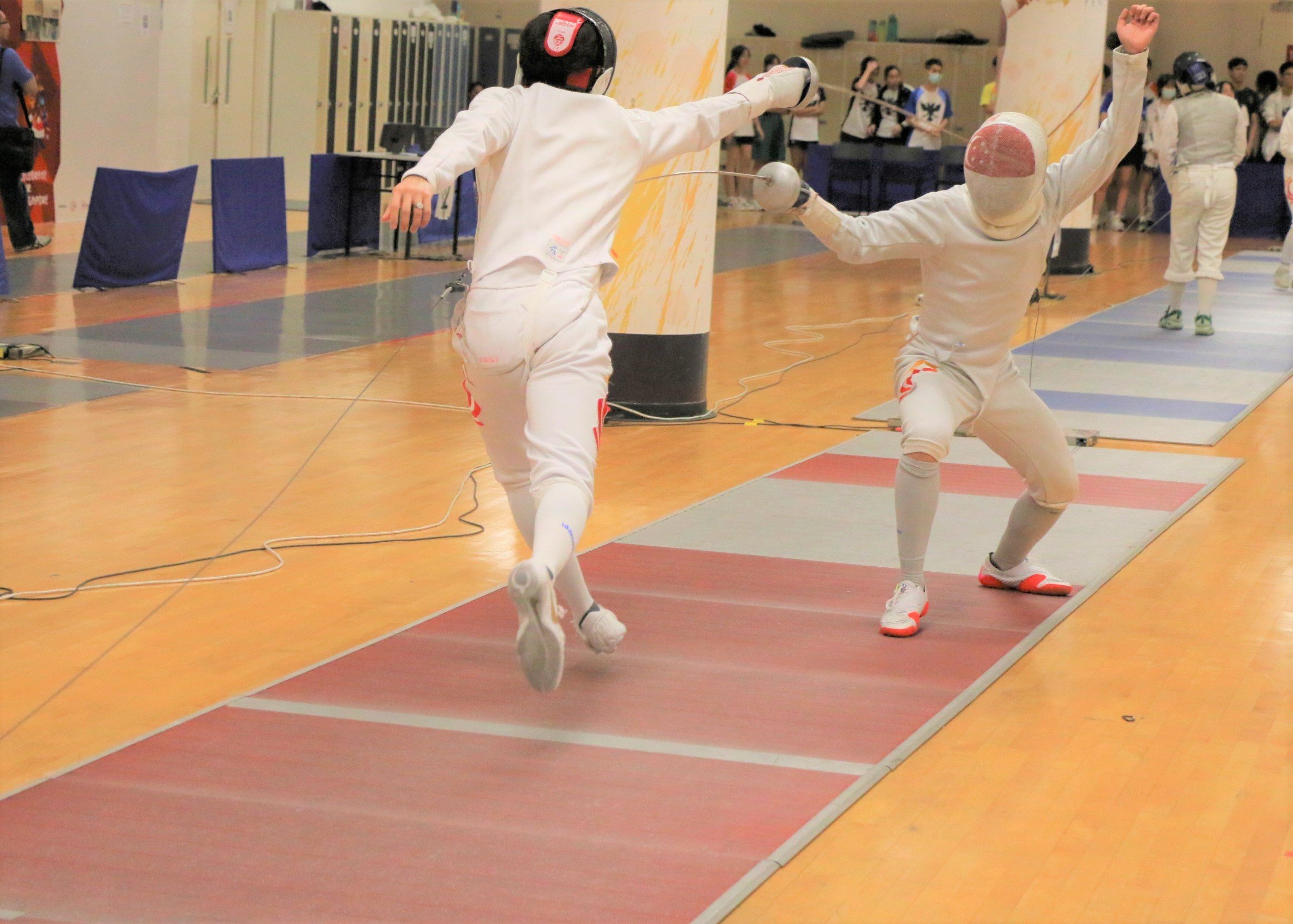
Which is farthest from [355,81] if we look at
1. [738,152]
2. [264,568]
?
[264,568]

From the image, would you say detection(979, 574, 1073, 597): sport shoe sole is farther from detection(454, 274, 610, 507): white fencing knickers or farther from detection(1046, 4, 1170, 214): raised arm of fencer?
detection(454, 274, 610, 507): white fencing knickers

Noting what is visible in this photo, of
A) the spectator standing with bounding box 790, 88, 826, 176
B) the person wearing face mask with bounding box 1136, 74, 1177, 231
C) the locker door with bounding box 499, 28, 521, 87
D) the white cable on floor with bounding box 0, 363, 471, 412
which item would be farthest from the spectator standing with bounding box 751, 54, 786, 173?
the white cable on floor with bounding box 0, 363, 471, 412

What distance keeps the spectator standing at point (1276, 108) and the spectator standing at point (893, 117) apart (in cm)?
377

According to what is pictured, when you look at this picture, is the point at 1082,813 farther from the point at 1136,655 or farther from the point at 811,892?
the point at 1136,655

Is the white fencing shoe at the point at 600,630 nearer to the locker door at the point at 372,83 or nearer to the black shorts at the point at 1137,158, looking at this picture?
the locker door at the point at 372,83

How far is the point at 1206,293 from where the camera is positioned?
9.59 metres

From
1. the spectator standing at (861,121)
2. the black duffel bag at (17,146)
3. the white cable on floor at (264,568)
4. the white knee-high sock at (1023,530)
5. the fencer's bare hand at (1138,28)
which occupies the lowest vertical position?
the white cable on floor at (264,568)

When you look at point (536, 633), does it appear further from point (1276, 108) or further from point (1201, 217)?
point (1276, 108)

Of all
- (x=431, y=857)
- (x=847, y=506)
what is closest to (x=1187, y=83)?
(x=847, y=506)

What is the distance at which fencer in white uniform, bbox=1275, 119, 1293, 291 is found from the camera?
10062 millimetres

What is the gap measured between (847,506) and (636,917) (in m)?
3.01

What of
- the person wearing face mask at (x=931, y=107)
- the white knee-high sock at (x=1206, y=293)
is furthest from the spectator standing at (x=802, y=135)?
the white knee-high sock at (x=1206, y=293)

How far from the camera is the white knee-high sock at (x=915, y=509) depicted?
3.90 meters

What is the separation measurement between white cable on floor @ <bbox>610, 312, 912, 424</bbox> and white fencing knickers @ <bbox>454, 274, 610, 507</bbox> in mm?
3406
